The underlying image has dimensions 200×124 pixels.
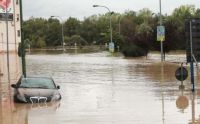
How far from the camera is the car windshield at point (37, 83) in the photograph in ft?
81.6

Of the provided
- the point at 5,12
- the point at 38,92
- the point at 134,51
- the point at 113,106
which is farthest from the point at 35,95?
the point at 134,51

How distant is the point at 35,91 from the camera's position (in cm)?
2405

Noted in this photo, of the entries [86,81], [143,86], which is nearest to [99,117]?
[143,86]

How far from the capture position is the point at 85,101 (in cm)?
2388

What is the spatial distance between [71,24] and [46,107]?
456 ft

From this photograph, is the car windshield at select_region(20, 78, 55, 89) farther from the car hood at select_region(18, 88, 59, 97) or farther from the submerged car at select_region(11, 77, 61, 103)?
the car hood at select_region(18, 88, 59, 97)

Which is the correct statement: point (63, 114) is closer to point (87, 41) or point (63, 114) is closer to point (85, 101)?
point (85, 101)

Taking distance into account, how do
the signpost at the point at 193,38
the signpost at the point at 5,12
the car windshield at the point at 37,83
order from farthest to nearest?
the signpost at the point at 5,12 → the signpost at the point at 193,38 → the car windshield at the point at 37,83

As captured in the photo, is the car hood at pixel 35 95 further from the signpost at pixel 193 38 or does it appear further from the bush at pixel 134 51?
the bush at pixel 134 51

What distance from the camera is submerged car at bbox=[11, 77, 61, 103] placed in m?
23.7

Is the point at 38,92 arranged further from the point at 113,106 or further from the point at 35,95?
the point at 113,106

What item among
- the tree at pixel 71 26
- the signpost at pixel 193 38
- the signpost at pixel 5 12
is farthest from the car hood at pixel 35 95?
the tree at pixel 71 26

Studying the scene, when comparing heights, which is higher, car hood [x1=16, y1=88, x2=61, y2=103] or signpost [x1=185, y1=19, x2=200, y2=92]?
signpost [x1=185, y1=19, x2=200, y2=92]

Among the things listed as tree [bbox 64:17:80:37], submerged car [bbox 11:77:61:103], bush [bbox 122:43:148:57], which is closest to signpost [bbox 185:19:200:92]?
submerged car [bbox 11:77:61:103]
